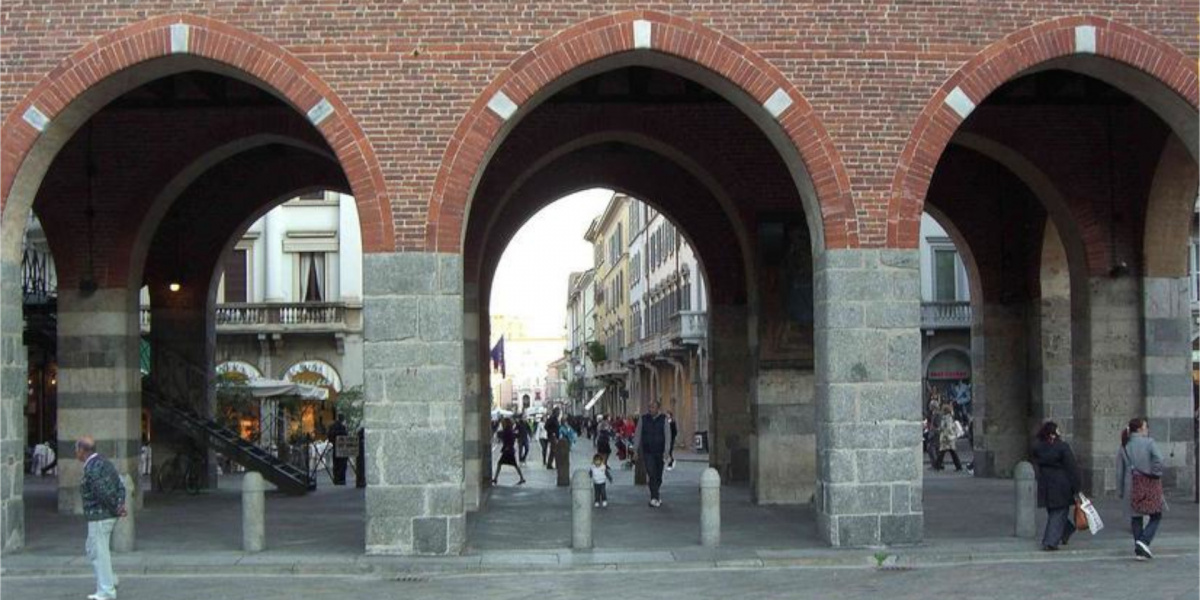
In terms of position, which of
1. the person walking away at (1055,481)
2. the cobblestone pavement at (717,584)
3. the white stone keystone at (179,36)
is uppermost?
the white stone keystone at (179,36)

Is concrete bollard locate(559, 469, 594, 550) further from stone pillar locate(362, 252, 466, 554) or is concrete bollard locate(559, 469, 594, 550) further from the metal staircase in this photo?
the metal staircase

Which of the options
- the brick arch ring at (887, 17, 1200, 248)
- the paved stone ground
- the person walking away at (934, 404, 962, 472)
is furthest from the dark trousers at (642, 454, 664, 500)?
the person walking away at (934, 404, 962, 472)

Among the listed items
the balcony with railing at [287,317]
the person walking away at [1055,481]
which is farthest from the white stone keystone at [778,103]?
the balcony with railing at [287,317]

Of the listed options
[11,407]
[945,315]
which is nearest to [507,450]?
[11,407]

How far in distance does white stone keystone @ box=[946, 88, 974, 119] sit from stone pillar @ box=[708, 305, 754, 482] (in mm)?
10306

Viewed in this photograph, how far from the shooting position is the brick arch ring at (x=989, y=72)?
16.4 m

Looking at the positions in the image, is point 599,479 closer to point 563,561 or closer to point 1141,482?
point 563,561

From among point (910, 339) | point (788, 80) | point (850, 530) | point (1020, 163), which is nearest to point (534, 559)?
point (850, 530)

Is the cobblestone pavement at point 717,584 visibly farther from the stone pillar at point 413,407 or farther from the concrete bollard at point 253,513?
the concrete bollard at point 253,513

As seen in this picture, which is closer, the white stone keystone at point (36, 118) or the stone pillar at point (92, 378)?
the white stone keystone at point (36, 118)

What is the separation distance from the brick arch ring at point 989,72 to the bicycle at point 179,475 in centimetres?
1565

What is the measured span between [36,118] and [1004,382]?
1864 centimetres

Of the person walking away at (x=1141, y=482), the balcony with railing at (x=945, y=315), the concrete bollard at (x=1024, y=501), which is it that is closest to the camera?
the person walking away at (x=1141, y=482)

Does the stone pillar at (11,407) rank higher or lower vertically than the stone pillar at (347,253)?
lower
